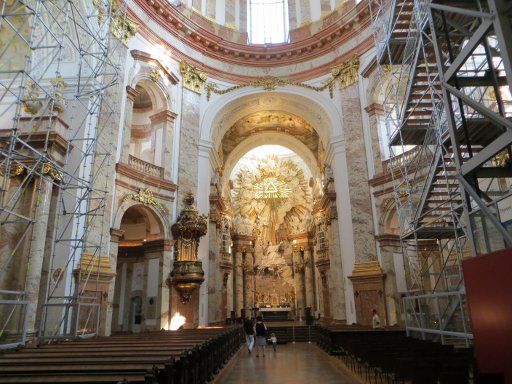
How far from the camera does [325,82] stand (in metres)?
18.0

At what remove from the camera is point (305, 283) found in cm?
2500

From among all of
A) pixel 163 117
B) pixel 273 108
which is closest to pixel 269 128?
pixel 273 108

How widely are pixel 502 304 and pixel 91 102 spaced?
11.0 m

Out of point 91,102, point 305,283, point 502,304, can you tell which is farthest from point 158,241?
point 305,283

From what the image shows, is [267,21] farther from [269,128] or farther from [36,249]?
[36,249]

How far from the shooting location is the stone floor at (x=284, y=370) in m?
7.38

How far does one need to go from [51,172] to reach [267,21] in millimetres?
15481

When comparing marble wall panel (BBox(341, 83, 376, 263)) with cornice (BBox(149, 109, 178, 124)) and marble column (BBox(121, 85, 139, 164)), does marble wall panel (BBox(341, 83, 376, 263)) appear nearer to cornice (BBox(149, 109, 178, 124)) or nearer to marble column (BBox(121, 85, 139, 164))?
cornice (BBox(149, 109, 178, 124))

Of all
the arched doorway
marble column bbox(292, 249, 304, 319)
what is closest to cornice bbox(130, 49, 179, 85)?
the arched doorway

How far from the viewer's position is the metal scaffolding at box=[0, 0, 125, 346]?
28.9ft

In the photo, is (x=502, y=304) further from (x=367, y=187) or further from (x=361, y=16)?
(x=361, y=16)

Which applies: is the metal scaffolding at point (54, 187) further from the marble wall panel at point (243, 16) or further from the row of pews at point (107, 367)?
the marble wall panel at point (243, 16)

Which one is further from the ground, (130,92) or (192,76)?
(192,76)

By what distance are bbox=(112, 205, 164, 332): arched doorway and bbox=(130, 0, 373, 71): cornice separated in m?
7.31
